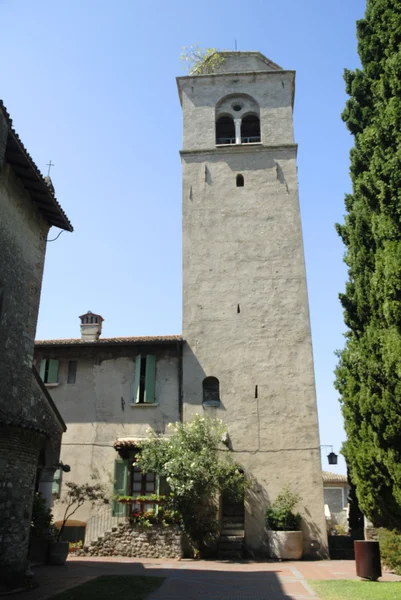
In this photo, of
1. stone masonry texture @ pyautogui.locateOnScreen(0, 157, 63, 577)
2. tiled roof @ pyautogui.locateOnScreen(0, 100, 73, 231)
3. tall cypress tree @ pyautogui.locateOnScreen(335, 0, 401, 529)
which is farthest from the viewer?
tiled roof @ pyautogui.locateOnScreen(0, 100, 73, 231)

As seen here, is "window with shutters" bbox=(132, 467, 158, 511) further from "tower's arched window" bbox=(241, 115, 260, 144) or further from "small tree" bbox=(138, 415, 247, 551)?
"tower's arched window" bbox=(241, 115, 260, 144)

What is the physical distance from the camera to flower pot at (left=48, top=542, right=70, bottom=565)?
15.6 meters

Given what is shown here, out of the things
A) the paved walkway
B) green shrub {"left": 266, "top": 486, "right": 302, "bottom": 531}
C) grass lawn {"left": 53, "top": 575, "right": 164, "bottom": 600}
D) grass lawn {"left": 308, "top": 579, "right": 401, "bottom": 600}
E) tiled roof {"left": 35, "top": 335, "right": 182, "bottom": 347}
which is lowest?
the paved walkway

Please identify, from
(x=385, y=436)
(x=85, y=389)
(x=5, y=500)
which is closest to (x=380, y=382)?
(x=385, y=436)

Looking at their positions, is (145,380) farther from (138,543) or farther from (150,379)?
(138,543)

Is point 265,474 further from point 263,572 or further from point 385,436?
point 385,436

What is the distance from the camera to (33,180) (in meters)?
14.0

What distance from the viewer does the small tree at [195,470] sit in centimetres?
1817

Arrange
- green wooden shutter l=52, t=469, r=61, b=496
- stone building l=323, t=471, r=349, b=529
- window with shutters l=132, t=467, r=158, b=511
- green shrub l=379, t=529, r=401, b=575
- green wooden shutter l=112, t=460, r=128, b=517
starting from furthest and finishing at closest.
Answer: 1. stone building l=323, t=471, r=349, b=529
2. green wooden shutter l=52, t=469, r=61, b=496
3. window with shutters l=132, t=467, r=158, b=511
4. green wooden shutter l=112, t=460, r=128, b=517
5. green shrub l=379, t=529, r=401, b=575

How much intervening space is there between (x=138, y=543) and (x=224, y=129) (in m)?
19.8

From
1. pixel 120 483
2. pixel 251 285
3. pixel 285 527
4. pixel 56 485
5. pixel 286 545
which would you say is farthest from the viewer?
pixel 251 285

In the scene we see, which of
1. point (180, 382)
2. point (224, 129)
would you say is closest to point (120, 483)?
point (180, 382)

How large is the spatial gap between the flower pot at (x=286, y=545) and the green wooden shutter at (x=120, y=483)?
219 inches

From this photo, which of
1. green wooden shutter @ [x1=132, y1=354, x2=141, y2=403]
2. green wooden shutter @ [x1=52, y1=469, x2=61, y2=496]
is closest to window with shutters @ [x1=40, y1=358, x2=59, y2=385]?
green wooden shutter @ [x1=132, y1=354, x2=141, y2=403]
